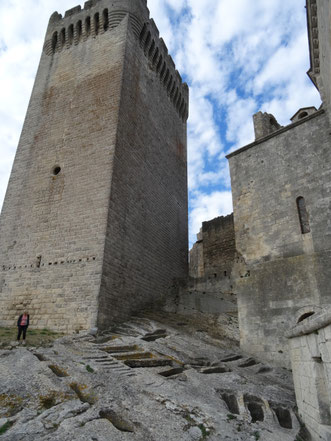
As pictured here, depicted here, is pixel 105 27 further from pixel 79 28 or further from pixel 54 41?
pixel 54 41

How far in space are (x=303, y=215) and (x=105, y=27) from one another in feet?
41.0

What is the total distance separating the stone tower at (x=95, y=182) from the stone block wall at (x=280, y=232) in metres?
4.07

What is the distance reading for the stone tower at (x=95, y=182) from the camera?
10242 millimetres

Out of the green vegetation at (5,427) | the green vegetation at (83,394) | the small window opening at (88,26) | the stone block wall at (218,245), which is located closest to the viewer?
the green vegetation at (5,427)

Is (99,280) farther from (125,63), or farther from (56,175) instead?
(125,63)

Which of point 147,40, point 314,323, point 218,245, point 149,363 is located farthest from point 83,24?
point 314,323

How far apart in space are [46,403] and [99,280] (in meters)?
5.46

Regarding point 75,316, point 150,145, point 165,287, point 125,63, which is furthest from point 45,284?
point 125,63

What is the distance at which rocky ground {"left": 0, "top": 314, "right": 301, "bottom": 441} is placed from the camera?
12.1 feet

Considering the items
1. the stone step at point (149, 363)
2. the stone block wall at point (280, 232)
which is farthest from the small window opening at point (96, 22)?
the stone step at point (149, 363)

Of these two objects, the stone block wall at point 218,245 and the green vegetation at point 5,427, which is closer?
the green vegetation at point 5,427

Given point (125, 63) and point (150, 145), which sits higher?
point (125, 63)

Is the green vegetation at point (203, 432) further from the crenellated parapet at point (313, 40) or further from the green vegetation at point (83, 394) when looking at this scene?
the crenellated parapet at point (313, 40)

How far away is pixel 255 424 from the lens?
424 centimetres
